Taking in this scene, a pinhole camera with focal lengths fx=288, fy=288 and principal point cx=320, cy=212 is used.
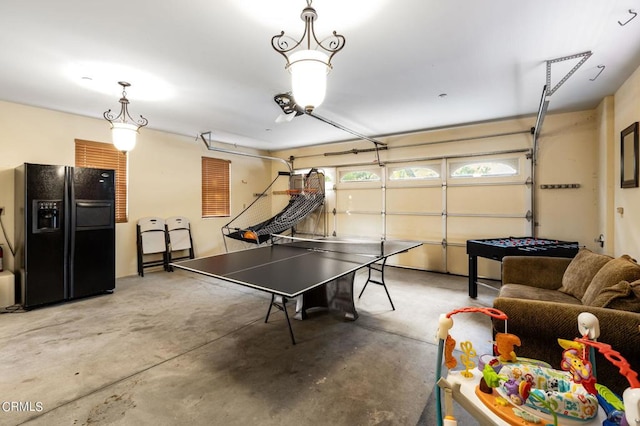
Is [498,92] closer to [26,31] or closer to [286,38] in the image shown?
[286,38]

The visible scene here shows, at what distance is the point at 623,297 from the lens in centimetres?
175

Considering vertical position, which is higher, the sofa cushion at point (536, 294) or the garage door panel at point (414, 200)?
the garage door panel at point (414, 200)

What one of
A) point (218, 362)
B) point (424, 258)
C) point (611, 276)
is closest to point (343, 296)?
point (218, 362)

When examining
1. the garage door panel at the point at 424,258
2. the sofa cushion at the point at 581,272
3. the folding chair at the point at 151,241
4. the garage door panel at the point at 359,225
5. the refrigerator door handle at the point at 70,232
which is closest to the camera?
the sofa cushion at the point at 581,272

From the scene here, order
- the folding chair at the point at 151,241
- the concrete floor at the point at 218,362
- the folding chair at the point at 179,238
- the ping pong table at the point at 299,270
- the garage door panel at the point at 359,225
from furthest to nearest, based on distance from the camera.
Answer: the garage door panel at the point at 359,225 < the folding chair at the point at 179,238 < the folding chair at the point at 151,241 < the ping pong table at the point at 299,270 < the concrete floor at the point at 218,362

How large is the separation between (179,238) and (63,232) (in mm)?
2059

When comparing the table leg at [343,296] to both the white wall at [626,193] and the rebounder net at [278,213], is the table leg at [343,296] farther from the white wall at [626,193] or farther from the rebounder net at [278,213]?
the white wall at [626,193]

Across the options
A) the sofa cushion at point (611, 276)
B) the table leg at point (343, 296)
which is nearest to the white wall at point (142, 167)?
the table leg at point (343, 296)

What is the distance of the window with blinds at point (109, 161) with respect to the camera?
4.70 metres

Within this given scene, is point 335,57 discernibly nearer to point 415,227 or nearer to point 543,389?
point 543,389

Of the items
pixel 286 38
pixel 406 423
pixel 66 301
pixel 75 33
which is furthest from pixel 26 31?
pixel 406 423

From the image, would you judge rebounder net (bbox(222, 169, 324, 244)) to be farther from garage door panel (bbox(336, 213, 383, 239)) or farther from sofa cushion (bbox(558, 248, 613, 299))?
sofa cushion (bbox(558, 248, 613, 299))

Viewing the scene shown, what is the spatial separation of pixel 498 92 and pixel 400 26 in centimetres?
213

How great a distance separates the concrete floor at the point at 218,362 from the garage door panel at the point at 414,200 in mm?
2090
